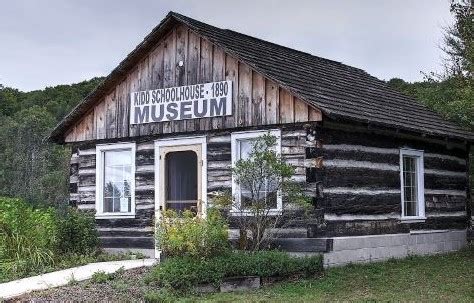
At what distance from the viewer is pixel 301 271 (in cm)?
1434

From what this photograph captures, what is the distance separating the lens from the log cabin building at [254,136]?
15.5 metres

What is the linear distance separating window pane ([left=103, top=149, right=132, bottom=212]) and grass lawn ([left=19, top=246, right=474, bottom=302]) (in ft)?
13.4

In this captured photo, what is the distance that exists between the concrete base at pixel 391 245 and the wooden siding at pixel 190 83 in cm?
283

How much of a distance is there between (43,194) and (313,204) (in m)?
24.9

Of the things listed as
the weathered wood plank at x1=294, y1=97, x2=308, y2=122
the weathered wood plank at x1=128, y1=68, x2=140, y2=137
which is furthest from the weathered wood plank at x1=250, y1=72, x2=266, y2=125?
the weathered wood plank at x1=128, y1=68, x2=140, y2=137

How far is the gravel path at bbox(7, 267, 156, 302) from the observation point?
12375 mm

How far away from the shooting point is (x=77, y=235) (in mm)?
17031

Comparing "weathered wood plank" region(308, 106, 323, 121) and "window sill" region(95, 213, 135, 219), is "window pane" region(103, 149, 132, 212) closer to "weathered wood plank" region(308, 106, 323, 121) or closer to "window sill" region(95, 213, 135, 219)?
"window sill" region(95, 213, 135, 219)

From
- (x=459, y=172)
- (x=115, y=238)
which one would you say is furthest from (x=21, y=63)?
(x=459, y=172)

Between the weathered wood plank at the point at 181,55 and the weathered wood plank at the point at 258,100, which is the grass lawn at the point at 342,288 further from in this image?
the weathered wood plank at the point at 181,55

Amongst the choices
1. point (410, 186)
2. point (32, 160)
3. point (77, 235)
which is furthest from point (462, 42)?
point (32, 160)

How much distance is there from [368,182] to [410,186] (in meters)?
2.40

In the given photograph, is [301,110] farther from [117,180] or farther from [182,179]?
[117,180]

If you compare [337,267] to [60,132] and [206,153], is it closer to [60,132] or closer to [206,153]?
[206,153]
